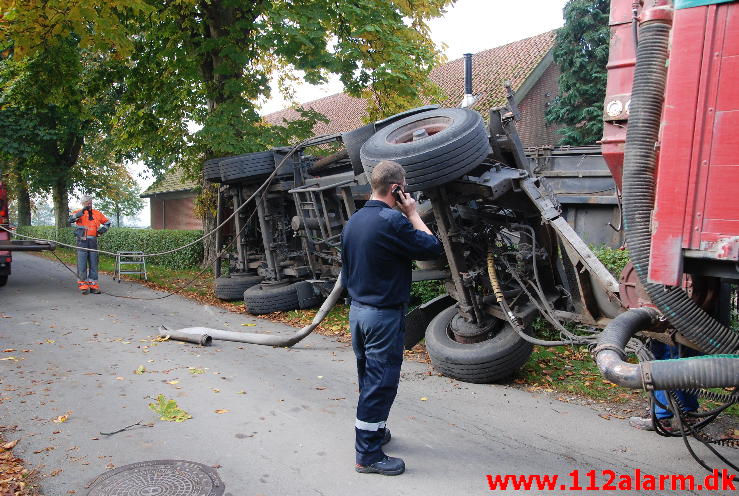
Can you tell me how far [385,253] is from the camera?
141 inches

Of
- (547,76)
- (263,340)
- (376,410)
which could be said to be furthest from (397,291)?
(547,76)

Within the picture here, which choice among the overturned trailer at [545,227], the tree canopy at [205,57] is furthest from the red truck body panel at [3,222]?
the overturned trailer at [545,227]

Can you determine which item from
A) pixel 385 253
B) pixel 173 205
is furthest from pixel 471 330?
pixel 173 205

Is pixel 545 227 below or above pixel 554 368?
above

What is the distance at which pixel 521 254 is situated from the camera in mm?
5535

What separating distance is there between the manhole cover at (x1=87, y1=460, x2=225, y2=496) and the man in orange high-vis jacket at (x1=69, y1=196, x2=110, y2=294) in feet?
28.1

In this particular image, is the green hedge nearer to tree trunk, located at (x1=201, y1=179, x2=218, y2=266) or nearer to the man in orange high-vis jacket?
tree trunk, located at (x1=201, y1=179, x2=218, y2=266)

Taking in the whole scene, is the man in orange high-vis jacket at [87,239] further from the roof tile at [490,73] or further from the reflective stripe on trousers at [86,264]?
the roof tile at [490,73]

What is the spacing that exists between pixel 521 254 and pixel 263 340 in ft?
11.2

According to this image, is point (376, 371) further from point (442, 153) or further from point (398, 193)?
point (442, 153)

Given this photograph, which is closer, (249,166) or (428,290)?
(428,290)

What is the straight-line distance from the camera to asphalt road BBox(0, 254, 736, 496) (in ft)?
12.1

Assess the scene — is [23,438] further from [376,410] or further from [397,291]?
[397,291]

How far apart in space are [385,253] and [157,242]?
18481 mm
